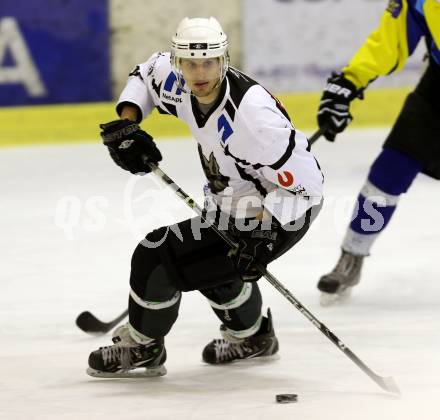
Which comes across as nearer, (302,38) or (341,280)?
(341,280)

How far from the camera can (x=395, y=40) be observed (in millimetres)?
3631

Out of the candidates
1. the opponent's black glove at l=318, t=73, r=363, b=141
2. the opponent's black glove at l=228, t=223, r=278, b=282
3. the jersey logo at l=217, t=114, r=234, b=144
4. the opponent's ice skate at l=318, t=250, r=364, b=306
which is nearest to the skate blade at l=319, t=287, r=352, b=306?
the opponent's ice skate at l=318, t=250, r=364, b=306

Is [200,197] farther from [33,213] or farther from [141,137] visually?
[141,137]

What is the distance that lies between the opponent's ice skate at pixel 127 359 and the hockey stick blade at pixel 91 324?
0.35 meters

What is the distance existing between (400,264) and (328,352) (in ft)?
3.48

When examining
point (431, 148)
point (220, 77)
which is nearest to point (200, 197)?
point (431, 148)

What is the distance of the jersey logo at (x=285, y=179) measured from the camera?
265 cm

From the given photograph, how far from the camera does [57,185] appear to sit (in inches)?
210

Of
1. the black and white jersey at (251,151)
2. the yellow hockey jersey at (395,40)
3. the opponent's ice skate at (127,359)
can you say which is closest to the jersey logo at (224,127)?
the black and white jersey at (251,151)

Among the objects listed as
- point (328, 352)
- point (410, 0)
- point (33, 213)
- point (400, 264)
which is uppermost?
point (410, 0)

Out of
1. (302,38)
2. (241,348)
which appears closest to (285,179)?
(241,348)

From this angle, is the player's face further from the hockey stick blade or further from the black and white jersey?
the hockey stick blade

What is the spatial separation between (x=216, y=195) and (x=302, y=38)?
13.0ft

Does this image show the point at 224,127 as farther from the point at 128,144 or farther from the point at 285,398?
the point at 285,398
